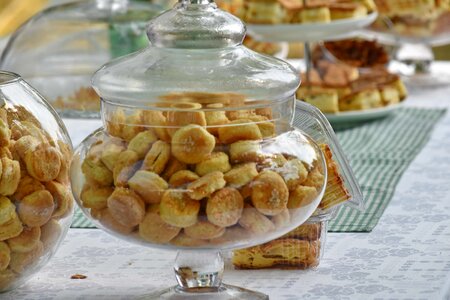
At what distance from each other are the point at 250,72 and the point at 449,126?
0.92m

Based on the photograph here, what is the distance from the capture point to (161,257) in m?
1.06

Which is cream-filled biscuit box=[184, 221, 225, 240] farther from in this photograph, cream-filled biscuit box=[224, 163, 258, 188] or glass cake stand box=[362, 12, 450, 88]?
glass cake stand box=[362, 12, 450, 88]

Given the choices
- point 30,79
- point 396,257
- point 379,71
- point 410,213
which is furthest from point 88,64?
point 396,257

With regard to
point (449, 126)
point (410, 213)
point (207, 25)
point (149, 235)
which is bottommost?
point (449, 126)

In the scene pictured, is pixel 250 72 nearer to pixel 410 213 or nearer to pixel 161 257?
pixel 161 257

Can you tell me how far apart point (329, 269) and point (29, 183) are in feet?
0.99

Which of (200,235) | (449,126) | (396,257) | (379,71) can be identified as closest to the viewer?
(200,235)

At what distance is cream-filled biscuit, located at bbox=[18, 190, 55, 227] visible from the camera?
2.97 feet

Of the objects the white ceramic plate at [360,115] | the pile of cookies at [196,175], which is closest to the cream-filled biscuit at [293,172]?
the pile of cookies at [196,175]

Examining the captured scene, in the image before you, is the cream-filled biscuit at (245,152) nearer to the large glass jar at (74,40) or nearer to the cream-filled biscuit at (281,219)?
the cream-filled biscuit at (281,219)

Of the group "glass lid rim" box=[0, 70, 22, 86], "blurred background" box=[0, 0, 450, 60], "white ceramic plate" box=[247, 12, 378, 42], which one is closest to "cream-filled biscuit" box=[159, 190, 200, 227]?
"glass lid rim" box=[0, 70, 22, 86]

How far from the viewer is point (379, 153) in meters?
1.56

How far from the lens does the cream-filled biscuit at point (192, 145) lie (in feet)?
2.73

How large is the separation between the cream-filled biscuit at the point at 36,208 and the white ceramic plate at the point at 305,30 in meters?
0.97
